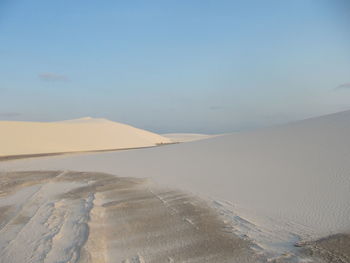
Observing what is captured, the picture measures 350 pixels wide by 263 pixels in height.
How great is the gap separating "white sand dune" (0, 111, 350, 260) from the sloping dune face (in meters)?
26.7

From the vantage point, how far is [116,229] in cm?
530

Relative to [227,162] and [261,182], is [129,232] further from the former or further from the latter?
[227,162]

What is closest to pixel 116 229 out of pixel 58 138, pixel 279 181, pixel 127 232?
pixel 127 232

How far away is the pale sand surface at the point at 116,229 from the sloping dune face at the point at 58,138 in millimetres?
27784

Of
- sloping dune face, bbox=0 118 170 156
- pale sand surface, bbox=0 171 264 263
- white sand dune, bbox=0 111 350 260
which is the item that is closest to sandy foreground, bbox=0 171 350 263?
pale sand surface, bbox=0 171 264 263

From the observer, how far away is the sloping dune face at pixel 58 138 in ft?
115

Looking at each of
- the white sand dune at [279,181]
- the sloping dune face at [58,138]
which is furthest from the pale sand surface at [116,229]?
the sloping dune face at [58,138]

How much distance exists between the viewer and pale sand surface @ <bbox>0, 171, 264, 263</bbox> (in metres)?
4.16

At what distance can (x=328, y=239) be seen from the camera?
446 cm

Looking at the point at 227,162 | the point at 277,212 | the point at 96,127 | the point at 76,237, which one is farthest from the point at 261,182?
the point at 96,127

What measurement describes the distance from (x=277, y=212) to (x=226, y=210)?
3.53 feet

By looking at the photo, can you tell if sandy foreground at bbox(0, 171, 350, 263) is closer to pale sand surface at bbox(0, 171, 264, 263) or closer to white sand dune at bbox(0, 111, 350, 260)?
pale sand surface at bbox(0, 171, 264, 263)

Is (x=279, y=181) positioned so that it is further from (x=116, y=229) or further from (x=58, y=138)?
(x=58, y=138)

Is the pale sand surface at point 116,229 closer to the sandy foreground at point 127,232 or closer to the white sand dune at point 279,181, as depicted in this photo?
the sandy foreground at point 127,232
